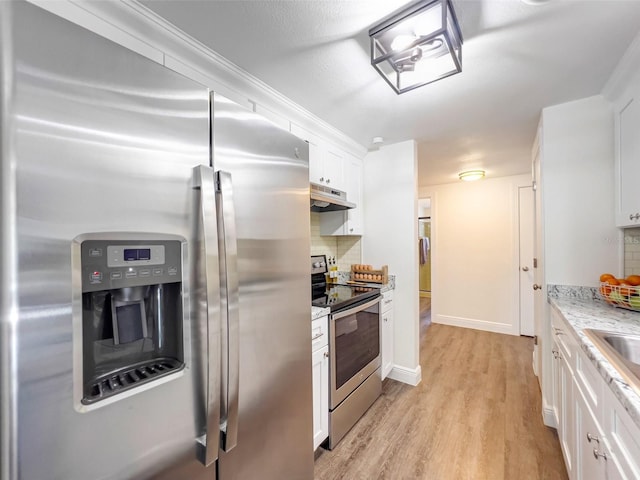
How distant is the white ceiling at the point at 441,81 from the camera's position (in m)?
1.19

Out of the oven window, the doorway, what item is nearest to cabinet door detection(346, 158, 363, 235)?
the oven window

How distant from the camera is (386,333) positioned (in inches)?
105

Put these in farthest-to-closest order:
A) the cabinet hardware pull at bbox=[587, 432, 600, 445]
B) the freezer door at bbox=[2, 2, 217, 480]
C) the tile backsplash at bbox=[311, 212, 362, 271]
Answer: the tile backsplash at bbox=[311, 212, 362, 271]
the cabinet hardware pull at bbox=[587, 432, 600, 445]
the freezer door at bbox=[2, 2, 217, 480]

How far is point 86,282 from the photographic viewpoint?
0.63 m

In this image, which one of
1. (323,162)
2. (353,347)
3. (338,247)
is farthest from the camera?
(338,247)

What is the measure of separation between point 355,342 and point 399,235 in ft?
3.91

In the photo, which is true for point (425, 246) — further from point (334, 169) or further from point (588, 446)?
point (588, 446)

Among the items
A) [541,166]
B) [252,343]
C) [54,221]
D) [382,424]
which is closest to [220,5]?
[54,221]

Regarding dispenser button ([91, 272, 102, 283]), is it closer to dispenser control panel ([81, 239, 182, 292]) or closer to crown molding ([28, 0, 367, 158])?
dispenser control panel ([81, 239, 182, 292])

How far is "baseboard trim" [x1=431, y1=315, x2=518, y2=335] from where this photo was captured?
13.5ft

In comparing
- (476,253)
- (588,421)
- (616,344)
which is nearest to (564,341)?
(616,344)

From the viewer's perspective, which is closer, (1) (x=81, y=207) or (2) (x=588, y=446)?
(1) (x=81, y=207)

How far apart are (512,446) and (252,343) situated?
6.72ft

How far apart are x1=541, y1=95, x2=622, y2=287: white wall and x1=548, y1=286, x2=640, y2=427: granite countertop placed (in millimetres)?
108
